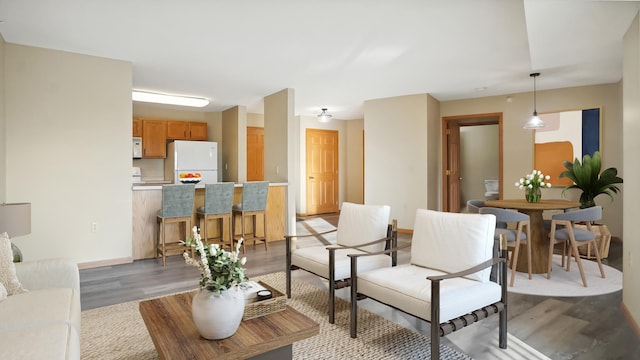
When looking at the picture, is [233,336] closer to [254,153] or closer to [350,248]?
[350,248]

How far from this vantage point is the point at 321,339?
2414 mm

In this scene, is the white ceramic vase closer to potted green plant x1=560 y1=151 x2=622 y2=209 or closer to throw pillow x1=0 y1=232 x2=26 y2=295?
throw pillow x1=0 y1=232 x2=26 y2=295

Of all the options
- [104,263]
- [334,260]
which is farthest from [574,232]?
[104,263]

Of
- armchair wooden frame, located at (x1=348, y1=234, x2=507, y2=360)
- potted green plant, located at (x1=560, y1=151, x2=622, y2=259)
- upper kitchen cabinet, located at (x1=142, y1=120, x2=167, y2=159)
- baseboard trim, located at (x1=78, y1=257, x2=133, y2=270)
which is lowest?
baseboard trim, located at (x1=78, y1=257, x2=133, y2=270)

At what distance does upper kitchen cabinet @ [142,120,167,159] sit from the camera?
6.99 metres

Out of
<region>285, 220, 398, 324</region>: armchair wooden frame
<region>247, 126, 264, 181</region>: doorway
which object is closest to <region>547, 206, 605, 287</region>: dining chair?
<region>285, 220, 398, 324</region>: armchair wooden frame

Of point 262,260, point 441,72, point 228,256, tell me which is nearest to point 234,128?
point 262,260

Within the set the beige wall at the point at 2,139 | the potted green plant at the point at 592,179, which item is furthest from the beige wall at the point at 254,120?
the potted green plant at the point at 592,179

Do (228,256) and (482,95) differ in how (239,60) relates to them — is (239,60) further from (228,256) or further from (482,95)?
(482,95)

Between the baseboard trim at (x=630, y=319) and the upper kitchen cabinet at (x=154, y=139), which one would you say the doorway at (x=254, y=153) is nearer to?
the upper kitchen cabinet at (x=154, y=139)

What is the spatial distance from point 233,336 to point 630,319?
291cm

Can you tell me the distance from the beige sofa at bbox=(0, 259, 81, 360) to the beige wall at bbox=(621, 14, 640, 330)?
3.48 metres

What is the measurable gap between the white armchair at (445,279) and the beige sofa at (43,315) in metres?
1.62

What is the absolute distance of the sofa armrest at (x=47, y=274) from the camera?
2301mm
